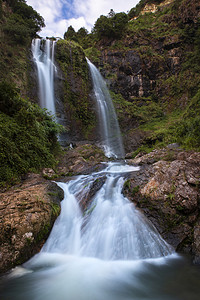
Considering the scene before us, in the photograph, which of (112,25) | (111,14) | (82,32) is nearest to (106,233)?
(112,25)

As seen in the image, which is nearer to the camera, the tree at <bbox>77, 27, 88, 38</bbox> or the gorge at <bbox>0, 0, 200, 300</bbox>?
the gorge at <bbox>0, 0, 200, 300</bbox>

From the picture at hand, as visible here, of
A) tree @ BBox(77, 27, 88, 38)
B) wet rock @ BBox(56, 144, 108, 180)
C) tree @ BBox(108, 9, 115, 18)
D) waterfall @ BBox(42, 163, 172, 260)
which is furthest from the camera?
tree @ BBox(77, 27, 88, 38)

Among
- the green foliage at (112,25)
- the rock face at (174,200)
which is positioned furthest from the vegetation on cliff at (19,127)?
the green foliage at (112,25)

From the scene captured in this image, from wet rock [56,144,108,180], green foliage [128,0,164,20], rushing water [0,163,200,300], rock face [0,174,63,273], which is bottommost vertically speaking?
rushing water [0,163,200,300]

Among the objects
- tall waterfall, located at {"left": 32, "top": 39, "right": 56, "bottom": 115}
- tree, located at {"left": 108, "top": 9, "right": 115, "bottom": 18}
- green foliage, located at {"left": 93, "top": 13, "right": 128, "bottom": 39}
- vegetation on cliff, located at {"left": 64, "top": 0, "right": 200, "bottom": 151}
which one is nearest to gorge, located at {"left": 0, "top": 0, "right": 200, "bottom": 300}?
tall waterfall, located at {"left": 32, "top": 39, "right": 56, "bottom": 115}

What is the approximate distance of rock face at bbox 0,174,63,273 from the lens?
297 cm

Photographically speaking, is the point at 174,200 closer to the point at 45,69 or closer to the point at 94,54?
the point at 45,69

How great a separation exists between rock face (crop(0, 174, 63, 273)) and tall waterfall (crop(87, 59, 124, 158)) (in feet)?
35.2

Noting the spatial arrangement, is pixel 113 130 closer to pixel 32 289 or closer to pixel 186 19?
pixel 32 289

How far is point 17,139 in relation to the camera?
18.7ft

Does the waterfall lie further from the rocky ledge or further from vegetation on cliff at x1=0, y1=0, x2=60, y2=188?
vegetation on cliff at x1=0, y1=0, x2=60, y2=188

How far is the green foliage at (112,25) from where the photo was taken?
2377 centimetres

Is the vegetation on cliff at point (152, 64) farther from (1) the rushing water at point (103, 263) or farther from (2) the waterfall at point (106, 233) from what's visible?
(1) the rushing water at point (103, 263)

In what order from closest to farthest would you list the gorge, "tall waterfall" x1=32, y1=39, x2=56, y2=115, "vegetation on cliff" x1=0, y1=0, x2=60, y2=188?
the gorge
"vegetation on cliff" x1=0, y1=0, x2=60, y2=188
"tall waterfall" x1=32, y1=39, x2=56, y2=115
